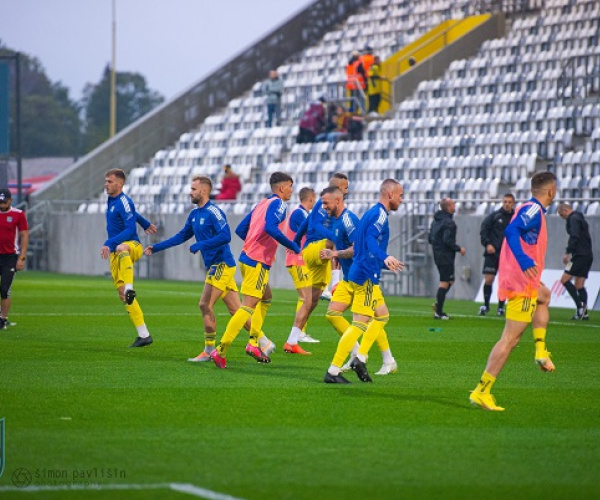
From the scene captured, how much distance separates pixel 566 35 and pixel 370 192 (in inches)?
274

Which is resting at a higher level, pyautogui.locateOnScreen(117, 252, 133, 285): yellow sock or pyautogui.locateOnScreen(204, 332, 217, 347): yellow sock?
pyautogui.locateOnScreen(117, 252, 133, 285): yellow sock

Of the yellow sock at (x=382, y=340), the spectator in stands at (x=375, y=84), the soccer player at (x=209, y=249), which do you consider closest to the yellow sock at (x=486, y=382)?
the yellow sock at (x=382, y=340)

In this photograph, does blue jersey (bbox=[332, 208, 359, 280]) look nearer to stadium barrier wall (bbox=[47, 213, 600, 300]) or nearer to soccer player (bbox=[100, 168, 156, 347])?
soccer player (bbox=[100, 168, 156, 347])

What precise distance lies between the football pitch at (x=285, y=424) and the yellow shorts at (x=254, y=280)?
83 centimetres

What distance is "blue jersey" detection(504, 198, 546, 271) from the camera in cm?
1081

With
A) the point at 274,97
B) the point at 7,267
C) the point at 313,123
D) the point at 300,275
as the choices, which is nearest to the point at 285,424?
the point at 300,275

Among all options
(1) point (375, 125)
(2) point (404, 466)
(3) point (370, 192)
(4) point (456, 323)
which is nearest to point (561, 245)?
(4) point (456, 323)

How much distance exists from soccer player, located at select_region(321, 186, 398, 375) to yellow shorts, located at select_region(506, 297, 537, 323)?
2.57m

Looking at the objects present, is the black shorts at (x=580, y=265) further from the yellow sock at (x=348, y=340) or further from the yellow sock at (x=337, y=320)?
the yellow sock at (x=348, y=340)

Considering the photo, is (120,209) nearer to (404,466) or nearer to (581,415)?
(581,415)

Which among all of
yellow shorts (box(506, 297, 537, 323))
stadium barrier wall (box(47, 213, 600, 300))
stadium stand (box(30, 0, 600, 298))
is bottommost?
stadium barrier wall (box(47, 213, 600, 300))

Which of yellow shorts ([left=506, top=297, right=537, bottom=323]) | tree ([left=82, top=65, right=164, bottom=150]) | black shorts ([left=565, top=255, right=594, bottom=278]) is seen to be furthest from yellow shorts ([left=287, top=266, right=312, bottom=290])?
tree ([left=82, top=65, right=164, bottom=150])

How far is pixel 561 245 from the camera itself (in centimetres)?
2678

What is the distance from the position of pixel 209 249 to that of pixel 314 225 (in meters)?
1.94
